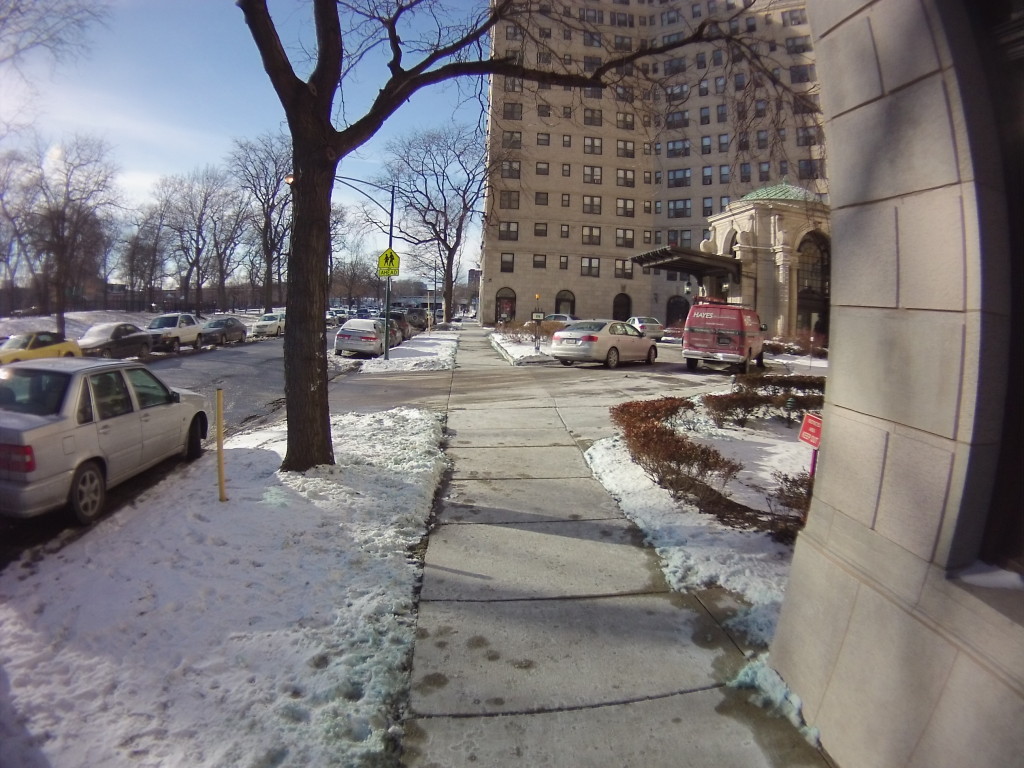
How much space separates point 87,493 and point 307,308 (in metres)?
2.60

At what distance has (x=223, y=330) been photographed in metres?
29.4

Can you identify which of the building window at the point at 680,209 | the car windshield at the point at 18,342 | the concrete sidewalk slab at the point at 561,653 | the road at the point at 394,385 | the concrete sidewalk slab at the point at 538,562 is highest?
the building window at the point at 680,209

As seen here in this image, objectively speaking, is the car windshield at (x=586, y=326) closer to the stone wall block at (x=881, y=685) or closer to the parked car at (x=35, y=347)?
the parked car at (x=35, y=347)

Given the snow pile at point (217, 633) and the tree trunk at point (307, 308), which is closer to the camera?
the snow pile at point (217, 633)

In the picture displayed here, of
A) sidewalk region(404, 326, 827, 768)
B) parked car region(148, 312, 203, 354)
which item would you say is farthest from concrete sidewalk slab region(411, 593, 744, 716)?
parked car region(148, 312, 203, 354)

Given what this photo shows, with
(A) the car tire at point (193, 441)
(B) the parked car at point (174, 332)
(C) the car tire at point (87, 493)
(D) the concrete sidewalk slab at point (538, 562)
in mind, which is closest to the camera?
(D) the concrete sidewalk slab at point (538, 562)

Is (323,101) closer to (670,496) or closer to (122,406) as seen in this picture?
(122,406)

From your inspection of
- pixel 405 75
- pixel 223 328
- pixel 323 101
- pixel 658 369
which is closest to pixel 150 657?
pixel 323 101

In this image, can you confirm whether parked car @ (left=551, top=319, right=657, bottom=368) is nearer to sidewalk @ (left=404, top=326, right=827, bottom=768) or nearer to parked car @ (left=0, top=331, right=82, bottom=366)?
sidewalk @ (left=404, top=326, right=827, bottom=768)

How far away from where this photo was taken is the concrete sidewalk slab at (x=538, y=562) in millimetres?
4191

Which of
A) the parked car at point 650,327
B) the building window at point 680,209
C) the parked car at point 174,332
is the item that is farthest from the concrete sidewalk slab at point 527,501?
the building window at point 680,209

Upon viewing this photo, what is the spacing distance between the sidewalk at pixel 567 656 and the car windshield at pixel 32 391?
3653 mm

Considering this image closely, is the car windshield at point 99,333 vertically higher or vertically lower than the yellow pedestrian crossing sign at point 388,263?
lower

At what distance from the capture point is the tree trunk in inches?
249
